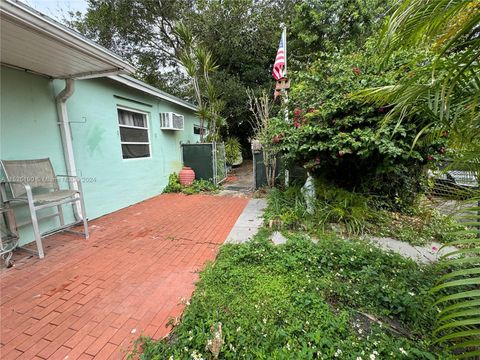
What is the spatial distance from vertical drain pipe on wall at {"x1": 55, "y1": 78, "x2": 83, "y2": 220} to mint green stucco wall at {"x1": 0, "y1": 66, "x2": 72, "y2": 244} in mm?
63

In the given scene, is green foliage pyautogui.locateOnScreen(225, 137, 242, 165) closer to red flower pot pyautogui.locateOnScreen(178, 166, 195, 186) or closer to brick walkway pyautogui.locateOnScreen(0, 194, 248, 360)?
red flower pot pyautogui.locateOnScreen(178, 166, 195, 186)

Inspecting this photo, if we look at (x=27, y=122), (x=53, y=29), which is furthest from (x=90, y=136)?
(x=53, y=29)

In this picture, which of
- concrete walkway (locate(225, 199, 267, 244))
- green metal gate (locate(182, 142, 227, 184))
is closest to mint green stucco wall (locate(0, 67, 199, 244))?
green metal gate (locate(182, 142, 227, 184))

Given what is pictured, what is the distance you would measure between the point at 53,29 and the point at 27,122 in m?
1.53

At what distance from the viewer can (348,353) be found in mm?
1288

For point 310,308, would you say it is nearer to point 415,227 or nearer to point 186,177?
point 415,227

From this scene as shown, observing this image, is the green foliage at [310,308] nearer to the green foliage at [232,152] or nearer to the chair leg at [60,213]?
the chair leg at [60,213]

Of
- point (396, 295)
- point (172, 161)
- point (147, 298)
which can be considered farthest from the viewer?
point (172, 161)

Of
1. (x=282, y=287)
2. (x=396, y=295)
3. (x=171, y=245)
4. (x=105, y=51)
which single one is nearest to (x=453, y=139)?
(x=396, y=295)

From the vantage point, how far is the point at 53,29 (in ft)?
6.55

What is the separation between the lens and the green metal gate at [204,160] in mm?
6344

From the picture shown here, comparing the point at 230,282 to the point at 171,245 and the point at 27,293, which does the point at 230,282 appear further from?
the point at 27,293

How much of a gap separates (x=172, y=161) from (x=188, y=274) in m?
4.72

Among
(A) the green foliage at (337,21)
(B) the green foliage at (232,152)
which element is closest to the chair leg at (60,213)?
(B) the green foliage at (232,152)
